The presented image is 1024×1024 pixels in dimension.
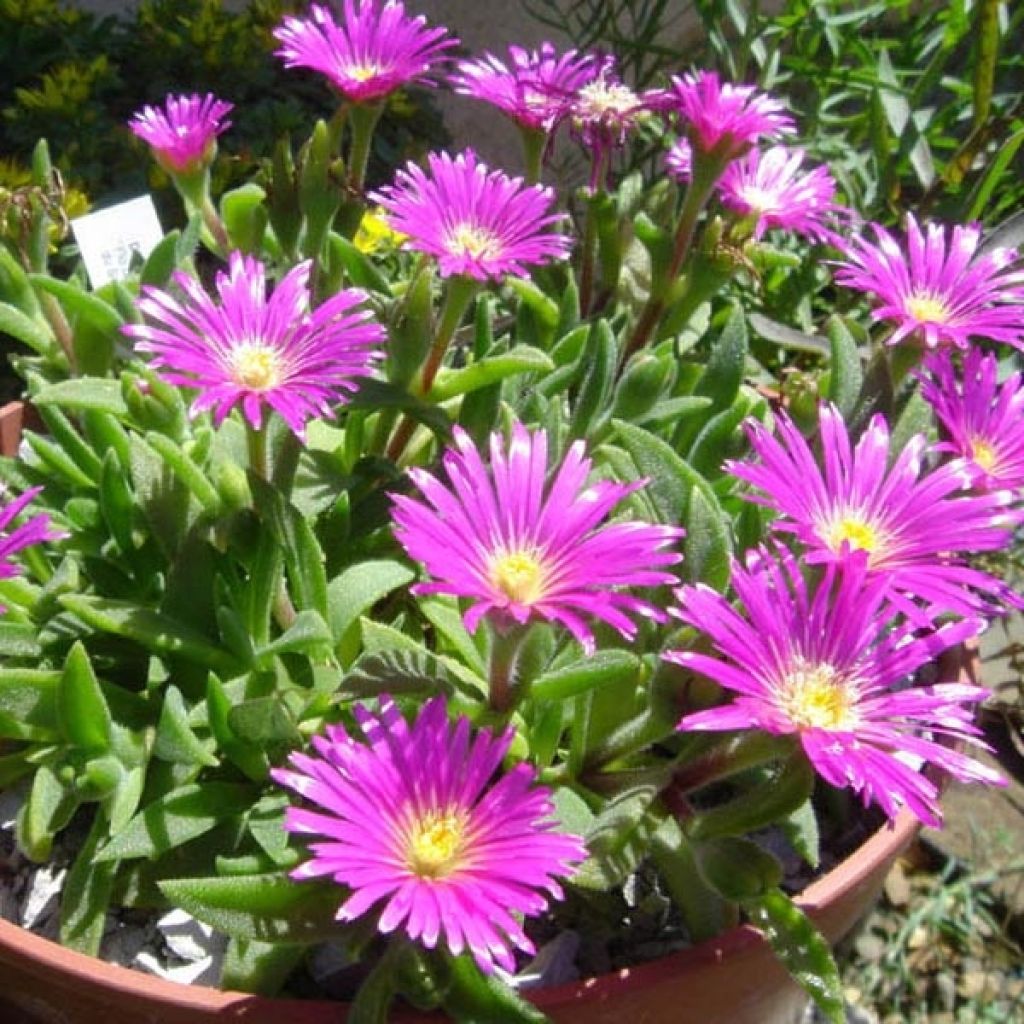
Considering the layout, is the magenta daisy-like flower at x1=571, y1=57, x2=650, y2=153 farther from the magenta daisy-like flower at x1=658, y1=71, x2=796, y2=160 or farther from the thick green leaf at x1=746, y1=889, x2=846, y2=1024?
the thick green leaf at x1=746, y1=889, x2=846, y2=1024

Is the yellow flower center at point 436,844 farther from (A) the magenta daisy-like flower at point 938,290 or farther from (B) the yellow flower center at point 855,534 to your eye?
(A) the magenta daisy-like flower at point 938,290

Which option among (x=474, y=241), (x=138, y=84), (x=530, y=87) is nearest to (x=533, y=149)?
(x=530, y=87)

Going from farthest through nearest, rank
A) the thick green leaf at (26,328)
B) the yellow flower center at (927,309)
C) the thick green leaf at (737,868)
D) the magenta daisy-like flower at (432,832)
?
the thick green leaf at (26,328), the yellow flower center at (927,309), the thick green leaf at (737,868), the magenta daisy-like flower at (432,832)

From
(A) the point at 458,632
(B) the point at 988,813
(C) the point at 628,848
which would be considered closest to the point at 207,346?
(A) the point at 458,632

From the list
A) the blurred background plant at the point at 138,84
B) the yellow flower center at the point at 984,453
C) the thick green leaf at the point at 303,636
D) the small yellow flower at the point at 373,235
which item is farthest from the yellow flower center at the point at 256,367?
the blurred background plant at the point at 138,84

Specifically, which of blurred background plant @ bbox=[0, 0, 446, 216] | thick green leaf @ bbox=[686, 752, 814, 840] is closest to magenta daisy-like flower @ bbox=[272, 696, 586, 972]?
thick green leaf @ bbox=[686, 752, 814, 840]

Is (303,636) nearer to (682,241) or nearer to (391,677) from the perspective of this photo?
(391,677)
